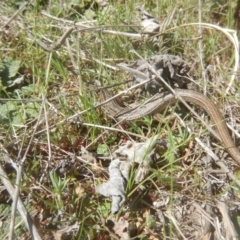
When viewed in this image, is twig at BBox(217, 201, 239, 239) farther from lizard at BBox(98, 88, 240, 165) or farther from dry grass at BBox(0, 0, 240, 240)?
lizard at BBox(98, 88, 240, 165)

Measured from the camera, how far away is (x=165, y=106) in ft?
11.5

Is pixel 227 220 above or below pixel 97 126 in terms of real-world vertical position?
below

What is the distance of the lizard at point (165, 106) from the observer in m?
3.32

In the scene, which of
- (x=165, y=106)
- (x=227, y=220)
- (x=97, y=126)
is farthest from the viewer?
(x=165, y=106)

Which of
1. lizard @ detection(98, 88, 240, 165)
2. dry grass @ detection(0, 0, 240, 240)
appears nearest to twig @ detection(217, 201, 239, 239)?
dry grass @ detection(0, 0, 240, 240)

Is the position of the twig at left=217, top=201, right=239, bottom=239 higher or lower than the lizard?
lower

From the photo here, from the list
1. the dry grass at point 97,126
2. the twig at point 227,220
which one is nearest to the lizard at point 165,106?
the dry grass at point 97,126

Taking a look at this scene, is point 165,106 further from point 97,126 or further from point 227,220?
point 227,220

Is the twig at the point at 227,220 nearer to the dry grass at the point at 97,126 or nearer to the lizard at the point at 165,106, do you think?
the dry grass at the point at 97,126

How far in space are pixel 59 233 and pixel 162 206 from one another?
2.19 ft

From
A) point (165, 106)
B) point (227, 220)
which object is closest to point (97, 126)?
point (165, 106)

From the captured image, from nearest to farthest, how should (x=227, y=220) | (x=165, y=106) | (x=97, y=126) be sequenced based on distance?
1. (x=227, y=220)
2. (x=97, y=126)
3. (x=165, y=106)

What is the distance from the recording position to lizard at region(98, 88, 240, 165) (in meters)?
3.32

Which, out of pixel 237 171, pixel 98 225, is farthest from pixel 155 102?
pixel 98 225
